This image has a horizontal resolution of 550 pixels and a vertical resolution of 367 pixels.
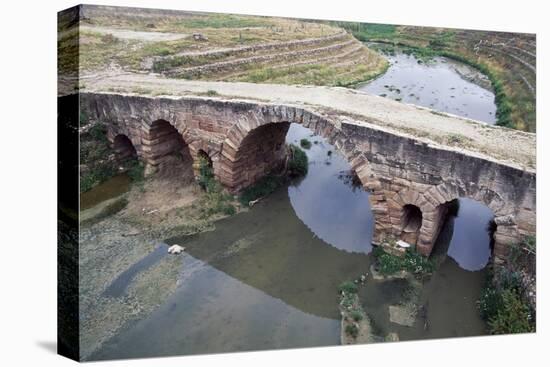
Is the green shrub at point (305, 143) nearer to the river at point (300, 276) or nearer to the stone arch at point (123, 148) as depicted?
the river at point (300, 276)

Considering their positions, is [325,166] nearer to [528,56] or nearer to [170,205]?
[170,205]

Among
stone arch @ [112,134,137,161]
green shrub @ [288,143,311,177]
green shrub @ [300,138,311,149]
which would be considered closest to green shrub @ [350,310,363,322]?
green shrub @ [288,143,311,177]

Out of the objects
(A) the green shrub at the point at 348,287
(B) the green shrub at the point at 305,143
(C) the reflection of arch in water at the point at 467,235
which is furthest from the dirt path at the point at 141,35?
(C) the reflection of arch in water at the point at 467,235

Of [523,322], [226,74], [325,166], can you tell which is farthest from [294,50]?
[523,322]

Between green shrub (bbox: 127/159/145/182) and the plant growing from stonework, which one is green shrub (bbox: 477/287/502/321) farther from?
green shrub (bbox: 127/159/145/182)

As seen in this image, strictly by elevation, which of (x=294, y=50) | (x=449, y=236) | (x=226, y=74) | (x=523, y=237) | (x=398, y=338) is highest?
(x=294, y=50)
